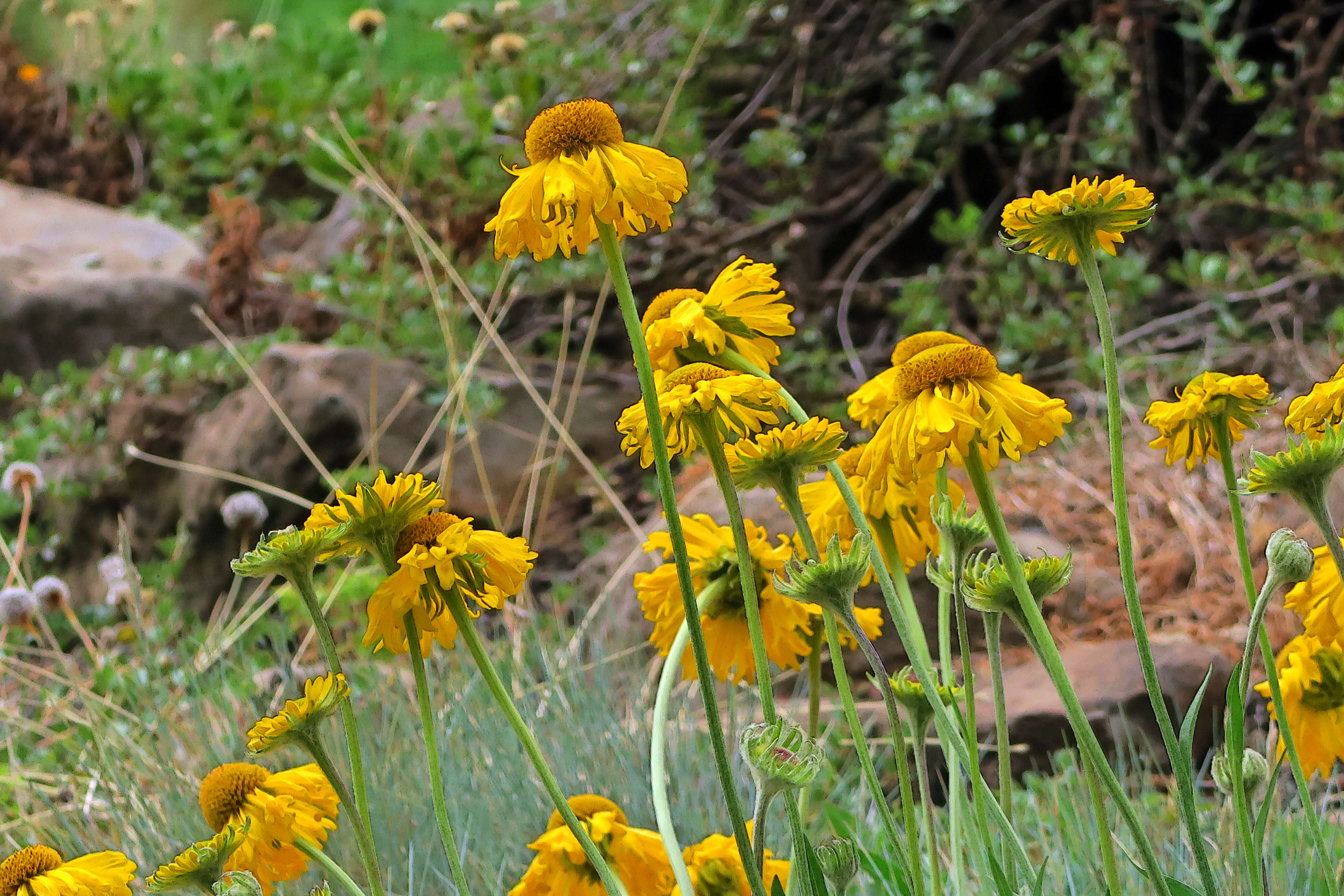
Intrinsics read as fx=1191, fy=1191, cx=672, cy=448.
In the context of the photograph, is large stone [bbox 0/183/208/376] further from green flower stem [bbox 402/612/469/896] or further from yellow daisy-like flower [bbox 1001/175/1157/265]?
yellow daisy-like flower [bbox 1001/175/1157/265]

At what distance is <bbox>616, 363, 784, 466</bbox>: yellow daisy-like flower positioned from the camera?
62cm

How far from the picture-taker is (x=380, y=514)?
648mm

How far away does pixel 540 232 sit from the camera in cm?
63

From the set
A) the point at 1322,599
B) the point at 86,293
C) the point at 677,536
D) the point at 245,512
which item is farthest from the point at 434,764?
the point at 86,293

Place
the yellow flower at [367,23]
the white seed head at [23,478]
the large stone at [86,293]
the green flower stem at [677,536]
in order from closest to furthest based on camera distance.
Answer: the green flower stem at [677,536] < the white seed head at [23,478] < the large stone at [86,293] < the yellow flower at [367,23]

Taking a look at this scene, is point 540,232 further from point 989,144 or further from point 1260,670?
point 989,144

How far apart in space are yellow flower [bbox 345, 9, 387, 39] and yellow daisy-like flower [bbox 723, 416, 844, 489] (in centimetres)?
363

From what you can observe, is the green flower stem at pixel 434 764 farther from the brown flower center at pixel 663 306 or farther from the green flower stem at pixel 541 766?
the brown flower center at pixel 663 306

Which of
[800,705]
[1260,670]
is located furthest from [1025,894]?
[1260,670]

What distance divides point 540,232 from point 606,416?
2.52m

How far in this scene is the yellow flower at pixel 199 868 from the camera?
64cm

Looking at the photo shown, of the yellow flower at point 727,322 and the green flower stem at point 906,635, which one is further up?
the yellow flower at point 727,322

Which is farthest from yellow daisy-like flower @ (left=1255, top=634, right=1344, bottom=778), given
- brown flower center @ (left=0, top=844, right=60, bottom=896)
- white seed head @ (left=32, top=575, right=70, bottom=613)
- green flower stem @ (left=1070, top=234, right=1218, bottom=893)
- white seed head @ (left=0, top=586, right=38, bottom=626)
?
white seed head @ (left=32, top=575, right=70, bottom=613)

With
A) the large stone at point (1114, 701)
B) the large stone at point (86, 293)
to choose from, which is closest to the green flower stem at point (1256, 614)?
the large stone at point (1114, 701)
